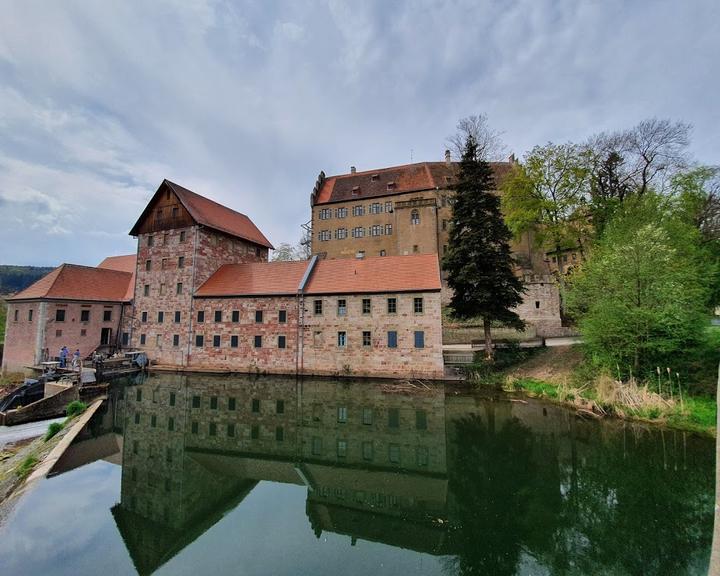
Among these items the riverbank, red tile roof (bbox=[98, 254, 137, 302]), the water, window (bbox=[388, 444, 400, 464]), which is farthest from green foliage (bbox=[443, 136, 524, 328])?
red tile roof (bbox=[98, 254, 137, 302])

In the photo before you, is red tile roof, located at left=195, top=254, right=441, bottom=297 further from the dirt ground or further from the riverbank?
the riverbank

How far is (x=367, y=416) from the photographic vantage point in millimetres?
13680

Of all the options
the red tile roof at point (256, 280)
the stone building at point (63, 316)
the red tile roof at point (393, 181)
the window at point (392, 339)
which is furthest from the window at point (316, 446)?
the red tile roof at point (393, 181)

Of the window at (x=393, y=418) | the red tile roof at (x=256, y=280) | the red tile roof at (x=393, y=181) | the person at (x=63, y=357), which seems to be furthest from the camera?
the red tile roof at (x=393, y=181)

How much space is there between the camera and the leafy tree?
13.2 metres

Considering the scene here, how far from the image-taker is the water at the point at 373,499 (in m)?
5.46

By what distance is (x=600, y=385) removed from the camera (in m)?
13.6

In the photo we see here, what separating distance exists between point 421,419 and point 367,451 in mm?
3677

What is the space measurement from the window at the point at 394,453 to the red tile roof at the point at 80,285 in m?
27.7

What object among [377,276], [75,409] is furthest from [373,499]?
[377,276]

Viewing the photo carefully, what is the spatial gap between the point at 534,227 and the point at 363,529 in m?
25.6

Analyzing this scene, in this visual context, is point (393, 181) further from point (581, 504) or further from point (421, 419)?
point (581, 504)

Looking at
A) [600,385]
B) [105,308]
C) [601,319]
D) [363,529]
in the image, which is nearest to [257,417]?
[363,529]

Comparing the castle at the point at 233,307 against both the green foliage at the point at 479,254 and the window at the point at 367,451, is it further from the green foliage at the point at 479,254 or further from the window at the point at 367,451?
the window at the point at 367,451
